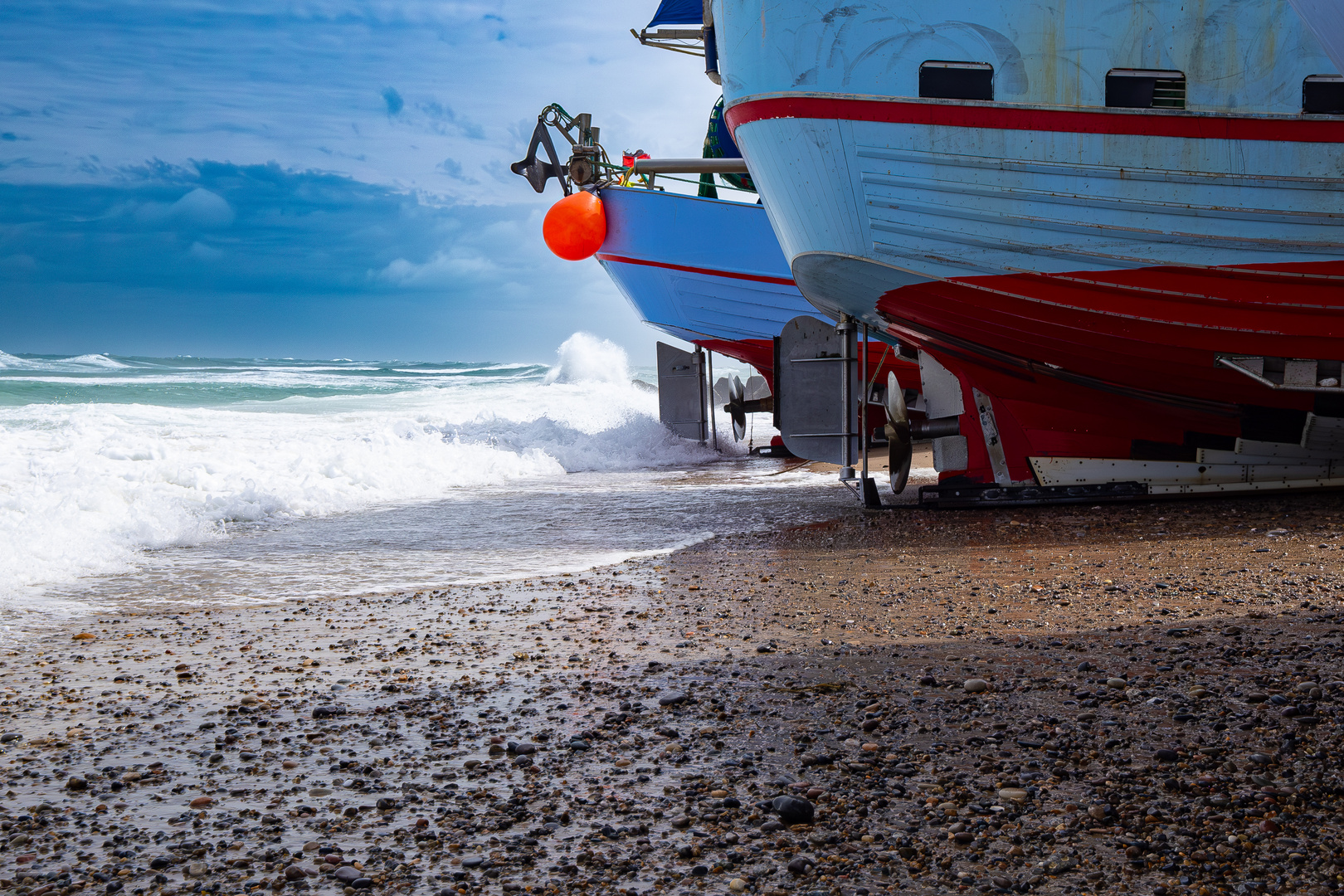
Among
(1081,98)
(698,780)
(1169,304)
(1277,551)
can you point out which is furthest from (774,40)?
(698,780)

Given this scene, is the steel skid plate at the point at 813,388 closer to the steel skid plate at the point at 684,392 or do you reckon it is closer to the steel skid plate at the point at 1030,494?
the steel skid plate at the point at 1030,494

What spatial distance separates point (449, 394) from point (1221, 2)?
87.3ft

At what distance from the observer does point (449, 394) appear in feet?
99.7

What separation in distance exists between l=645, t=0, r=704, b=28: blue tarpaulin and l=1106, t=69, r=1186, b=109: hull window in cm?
1242

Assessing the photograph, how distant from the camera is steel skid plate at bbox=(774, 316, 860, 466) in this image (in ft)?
26.6

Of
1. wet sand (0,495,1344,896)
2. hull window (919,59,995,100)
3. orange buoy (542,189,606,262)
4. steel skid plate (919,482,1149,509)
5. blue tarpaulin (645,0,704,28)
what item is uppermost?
blue tarpaulin (645,0,704,28)

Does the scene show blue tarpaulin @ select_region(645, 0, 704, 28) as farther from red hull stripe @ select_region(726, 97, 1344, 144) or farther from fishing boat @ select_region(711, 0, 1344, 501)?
red hull stripe @ select_region(726, 97, 1344, 144)

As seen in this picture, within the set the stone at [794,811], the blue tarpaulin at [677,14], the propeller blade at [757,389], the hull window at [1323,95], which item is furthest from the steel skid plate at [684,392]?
the stone at [794,811]

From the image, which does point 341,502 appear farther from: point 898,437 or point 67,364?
point 67,364

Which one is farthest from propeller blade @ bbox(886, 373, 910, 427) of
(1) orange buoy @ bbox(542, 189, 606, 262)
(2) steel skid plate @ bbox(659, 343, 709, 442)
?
(2) steel skid plate @ bbox(659, 343, 709, 442)

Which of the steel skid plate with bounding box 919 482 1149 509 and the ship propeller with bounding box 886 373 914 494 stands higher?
the ship propeller with bounding box 886 373 914 494

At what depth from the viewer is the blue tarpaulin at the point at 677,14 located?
17062mm

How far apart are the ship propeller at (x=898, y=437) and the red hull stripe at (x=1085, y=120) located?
265 cm

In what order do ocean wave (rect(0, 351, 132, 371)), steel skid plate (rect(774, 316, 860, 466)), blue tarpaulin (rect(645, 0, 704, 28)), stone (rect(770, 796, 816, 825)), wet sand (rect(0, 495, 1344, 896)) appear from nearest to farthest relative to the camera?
wet sand (rect(0, 495, 1344, 896)) → stone (rect(770, 796, 816, 825)) → steel skid plate (rect(774, 316, 860, 466)) → blue tarpaulin (rect(645, 0, 704, 28)) → ocean wave (rect(0, 351, 132, 371))
